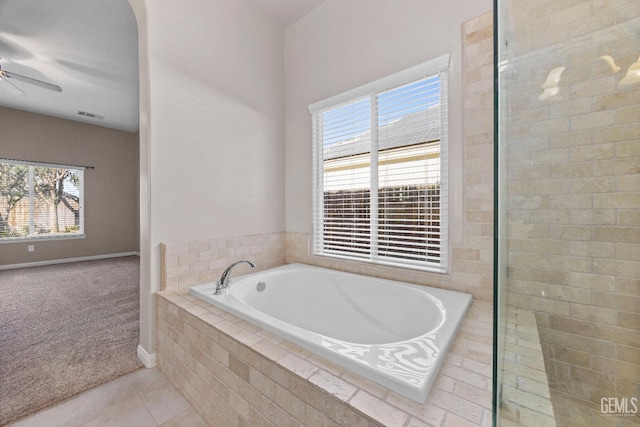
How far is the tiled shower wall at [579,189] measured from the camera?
3.65 feet

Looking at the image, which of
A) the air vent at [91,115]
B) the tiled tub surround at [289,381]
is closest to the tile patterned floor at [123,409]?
the tiled tub surround at [289,381]

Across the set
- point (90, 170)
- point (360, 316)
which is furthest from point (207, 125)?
point (90, 170)

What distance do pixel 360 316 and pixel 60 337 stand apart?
2.41 m

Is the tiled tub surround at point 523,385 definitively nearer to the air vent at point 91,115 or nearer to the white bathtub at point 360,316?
the white bathtub at point 360,316

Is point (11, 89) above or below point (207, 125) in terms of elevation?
above

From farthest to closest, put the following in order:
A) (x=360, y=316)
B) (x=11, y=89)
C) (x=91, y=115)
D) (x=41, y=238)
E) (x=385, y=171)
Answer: (x=91, y=115) < (x=41, y=238) < (x=11, y=89) < (x=385, y=171) < (x=360, y=316)

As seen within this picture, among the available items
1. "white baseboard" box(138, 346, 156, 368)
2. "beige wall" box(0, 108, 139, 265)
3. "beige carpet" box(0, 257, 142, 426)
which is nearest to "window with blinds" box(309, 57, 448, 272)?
"white baseboard" box(138, 346, 156, 368)

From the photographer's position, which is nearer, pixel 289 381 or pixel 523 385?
pixel 523 385

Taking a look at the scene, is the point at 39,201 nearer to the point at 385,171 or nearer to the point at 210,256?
the point at 210,256

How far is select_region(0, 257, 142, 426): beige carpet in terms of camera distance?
4.94ft

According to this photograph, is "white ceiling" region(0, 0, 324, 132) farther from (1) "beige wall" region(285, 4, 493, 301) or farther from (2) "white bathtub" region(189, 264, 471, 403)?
(2) "white bathtub" region(189, 264, 471, 403)

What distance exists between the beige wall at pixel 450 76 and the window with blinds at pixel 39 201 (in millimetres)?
5281

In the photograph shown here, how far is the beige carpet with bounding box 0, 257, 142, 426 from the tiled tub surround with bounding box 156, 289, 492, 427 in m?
0.58

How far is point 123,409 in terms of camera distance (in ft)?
4.51
